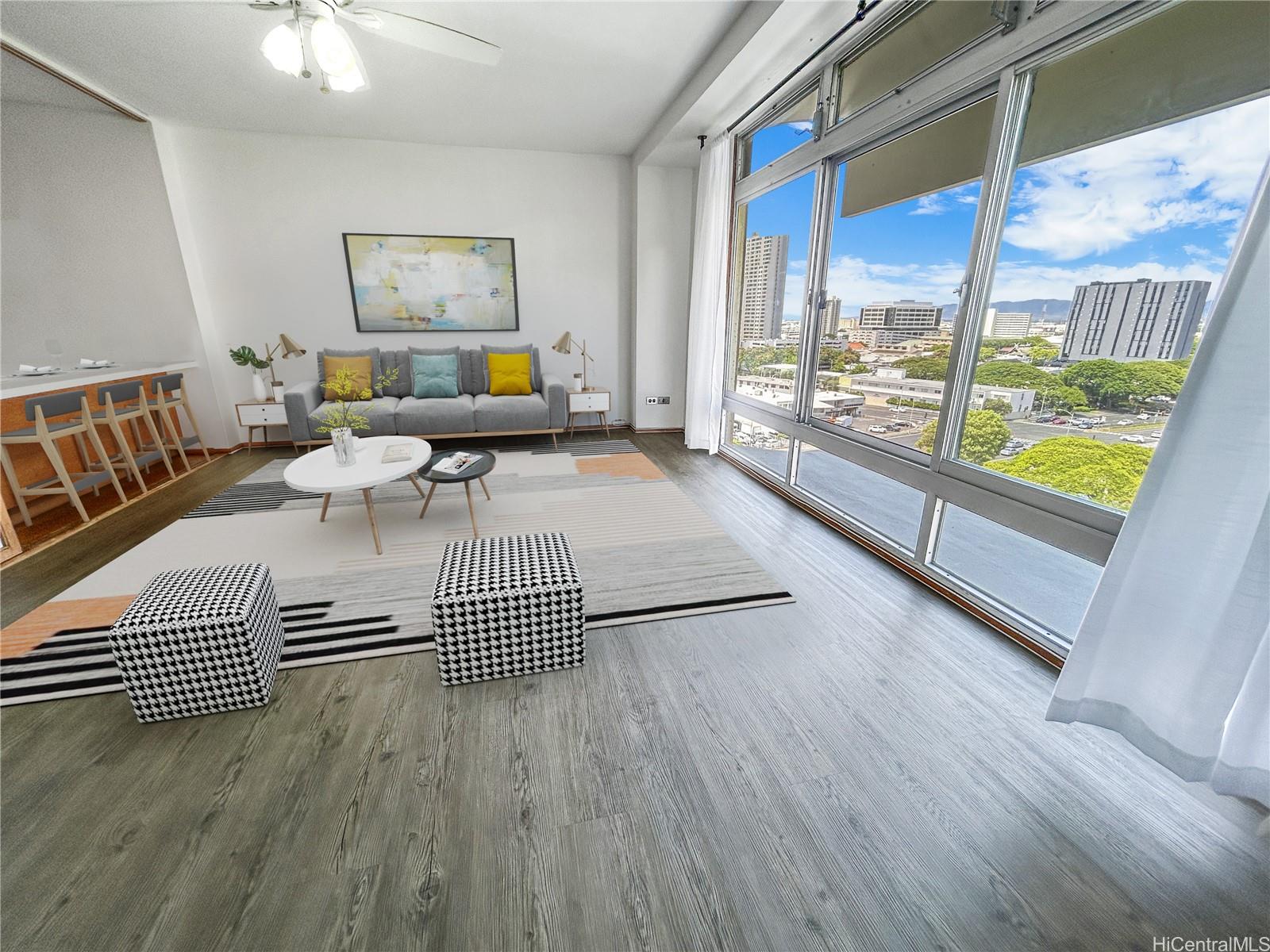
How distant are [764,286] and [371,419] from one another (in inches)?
139

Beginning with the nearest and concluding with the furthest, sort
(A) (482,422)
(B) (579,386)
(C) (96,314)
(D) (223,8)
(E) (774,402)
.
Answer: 1. (D) (223,8)
2. (E) (774,402)
3. (C) (96,314)
4. (A) (482,422)
5. (B) (579,386)

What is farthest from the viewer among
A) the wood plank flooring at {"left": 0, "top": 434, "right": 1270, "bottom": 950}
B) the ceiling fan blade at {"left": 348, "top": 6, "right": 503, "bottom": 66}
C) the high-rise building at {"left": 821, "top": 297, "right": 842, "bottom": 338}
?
the high-rise building at {"left": 821, "top": 297, "right": 842, "bottom": 338}

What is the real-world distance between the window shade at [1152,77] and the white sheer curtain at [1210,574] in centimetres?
58

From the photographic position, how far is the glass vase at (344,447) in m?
2.89

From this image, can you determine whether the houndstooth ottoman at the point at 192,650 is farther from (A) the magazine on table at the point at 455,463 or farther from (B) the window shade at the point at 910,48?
(B) the window shade at the point at 910,48

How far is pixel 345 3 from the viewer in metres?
2.19

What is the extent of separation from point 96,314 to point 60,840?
4897mm

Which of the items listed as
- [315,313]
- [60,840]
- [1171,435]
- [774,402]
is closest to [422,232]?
[315,313]

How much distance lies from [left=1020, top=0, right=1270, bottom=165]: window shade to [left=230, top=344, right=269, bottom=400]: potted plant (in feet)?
18.4

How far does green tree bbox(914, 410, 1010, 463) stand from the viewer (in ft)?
6.97

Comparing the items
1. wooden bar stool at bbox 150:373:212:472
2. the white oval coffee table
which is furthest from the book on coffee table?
wooden bar stool at bbox 150:373:212:472

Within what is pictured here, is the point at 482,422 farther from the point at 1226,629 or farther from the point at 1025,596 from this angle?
the point at 1226,629

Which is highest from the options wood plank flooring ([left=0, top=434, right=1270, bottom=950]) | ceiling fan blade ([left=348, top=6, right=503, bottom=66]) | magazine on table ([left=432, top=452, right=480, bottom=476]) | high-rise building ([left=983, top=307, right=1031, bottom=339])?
ceiling fan blade ([left=348, top=6, right=503, bottom=66])

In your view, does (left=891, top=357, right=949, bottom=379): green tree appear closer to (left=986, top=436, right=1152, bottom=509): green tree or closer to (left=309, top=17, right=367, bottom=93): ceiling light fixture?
(left=986, top=436, right=1152, bottom=509): green tree
